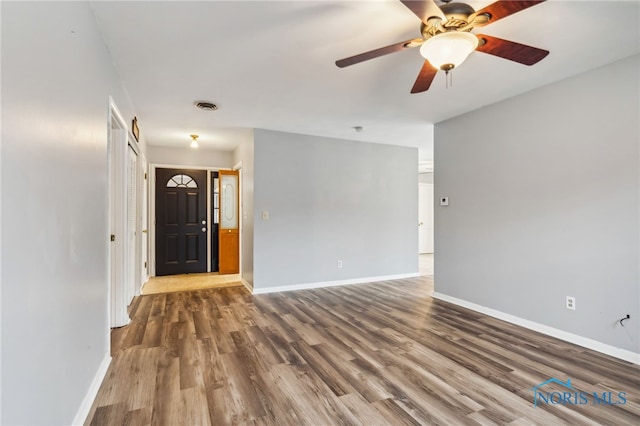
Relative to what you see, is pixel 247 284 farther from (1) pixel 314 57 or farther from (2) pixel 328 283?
(1) pixel 314 57

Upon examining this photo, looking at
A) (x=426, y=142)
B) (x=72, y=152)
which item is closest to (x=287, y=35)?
(x=72, y=152)

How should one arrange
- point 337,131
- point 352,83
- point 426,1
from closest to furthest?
1. point 426,1
2. point 352,83
3. point 337,131

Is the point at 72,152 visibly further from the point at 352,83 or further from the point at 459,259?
the point at 459,259

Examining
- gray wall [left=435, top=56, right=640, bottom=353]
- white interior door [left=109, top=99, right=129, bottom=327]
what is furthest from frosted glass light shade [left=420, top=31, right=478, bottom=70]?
white interior door [left=109, top=99, right=129, bottom=327]

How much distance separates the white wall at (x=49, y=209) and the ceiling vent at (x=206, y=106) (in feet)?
4.76

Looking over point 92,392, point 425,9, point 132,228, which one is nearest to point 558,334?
point 425,9

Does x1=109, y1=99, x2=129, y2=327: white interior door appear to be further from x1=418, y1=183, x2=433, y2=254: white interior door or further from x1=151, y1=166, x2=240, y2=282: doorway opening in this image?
x1=418, y1=183, x2=433, y2=254: white interior door

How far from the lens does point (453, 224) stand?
4043 millimetres

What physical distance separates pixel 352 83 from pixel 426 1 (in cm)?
149

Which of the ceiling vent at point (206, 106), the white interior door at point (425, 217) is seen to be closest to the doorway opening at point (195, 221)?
the ceiling vent at point (206, 106)

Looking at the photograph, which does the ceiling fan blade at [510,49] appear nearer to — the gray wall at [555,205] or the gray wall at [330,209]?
the gray wall at [555,205]

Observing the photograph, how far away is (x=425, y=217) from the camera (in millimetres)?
9352

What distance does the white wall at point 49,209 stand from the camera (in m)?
1.02

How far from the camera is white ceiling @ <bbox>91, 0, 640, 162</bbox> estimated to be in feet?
6.32
